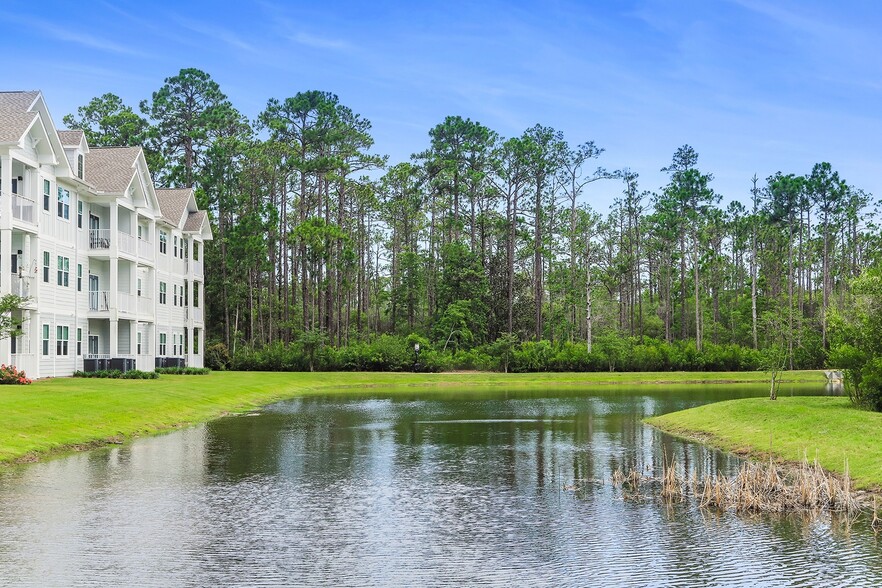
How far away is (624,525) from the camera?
14766mm

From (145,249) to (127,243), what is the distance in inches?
138

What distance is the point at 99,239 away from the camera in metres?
49.8

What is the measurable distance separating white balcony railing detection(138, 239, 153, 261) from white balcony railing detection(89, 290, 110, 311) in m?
4.44

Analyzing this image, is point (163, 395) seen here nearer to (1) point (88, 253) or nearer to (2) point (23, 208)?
(2) point (23, 208)

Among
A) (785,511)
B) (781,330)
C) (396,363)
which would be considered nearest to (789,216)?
(396,363)

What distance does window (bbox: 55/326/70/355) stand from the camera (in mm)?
44816

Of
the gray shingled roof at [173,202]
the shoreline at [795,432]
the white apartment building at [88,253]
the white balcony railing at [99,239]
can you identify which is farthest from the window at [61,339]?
the shoreline at [795,432]

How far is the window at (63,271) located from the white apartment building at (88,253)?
0.29 feet

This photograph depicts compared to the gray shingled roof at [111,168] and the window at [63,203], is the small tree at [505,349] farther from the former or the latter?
the window at [63,203]

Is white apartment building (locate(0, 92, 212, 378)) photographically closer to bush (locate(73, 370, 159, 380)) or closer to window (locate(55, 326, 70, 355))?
window (locate(55, 326, 70, 355))

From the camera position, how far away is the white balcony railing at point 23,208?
39844 mm

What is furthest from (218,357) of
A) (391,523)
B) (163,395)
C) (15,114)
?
(391,523)

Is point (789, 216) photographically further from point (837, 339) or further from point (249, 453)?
point (249, 453)

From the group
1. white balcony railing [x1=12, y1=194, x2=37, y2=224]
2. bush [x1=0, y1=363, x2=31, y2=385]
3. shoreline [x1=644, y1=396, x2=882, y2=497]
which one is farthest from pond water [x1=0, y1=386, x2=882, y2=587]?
white balcony railing [x1=12, y1=194, x2=37, y2=224]
